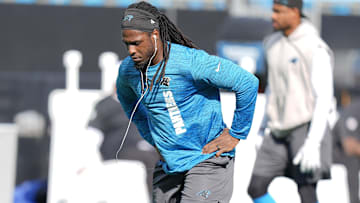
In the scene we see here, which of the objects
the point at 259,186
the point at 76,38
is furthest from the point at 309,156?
the point at 76,38

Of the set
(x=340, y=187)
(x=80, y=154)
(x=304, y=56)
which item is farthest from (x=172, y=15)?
(x=304, y=56)

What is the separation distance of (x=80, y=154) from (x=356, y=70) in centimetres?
456

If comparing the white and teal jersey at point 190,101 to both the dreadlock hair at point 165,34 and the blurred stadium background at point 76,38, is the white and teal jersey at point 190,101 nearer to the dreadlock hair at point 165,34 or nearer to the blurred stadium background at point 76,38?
the dreadlock hair at point 165,34

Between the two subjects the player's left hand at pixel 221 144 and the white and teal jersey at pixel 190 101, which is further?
the player's left hand at pixel 221 144

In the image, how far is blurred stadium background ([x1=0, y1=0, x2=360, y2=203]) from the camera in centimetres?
965

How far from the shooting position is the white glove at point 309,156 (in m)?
4.86

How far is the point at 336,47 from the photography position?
403 inches

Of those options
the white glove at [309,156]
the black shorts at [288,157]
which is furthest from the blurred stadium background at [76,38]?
the white glove at [309,156]

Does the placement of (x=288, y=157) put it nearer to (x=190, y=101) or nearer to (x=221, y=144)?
(x=221, y=144)

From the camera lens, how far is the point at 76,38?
1077 centimetres

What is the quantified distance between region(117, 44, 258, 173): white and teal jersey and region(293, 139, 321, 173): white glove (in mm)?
1163

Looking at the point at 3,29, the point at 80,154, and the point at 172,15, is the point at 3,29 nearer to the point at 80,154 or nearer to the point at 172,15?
the point at 172,15

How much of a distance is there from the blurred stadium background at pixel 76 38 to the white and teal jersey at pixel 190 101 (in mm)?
5625

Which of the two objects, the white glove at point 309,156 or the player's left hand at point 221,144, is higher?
the player's left hand at point 221,144
